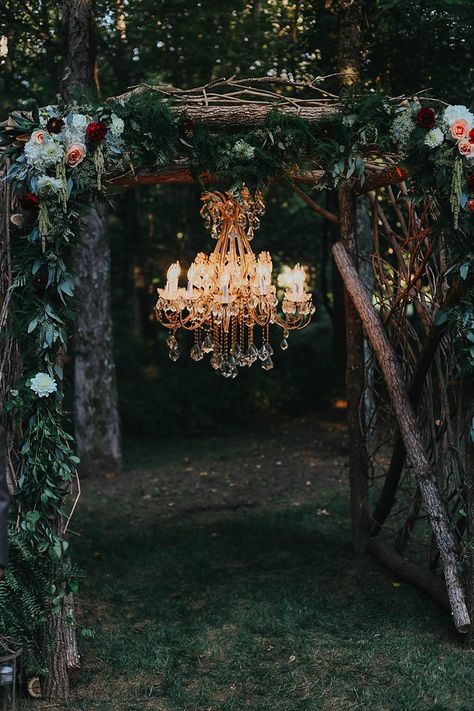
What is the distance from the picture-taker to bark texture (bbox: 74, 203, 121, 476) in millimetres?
10500

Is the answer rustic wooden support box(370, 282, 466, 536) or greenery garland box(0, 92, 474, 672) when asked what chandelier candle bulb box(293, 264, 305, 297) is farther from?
greenery garland box(0, 92, 474, 672)

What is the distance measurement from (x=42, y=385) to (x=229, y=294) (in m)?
2.01

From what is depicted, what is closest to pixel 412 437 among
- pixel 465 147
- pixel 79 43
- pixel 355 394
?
pixel 355 394

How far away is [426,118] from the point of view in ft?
15.8

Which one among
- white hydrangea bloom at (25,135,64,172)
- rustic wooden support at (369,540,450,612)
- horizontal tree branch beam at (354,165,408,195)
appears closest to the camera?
white hydrangea bloom at (25,135,64,172)

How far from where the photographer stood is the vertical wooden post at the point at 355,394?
6.98m

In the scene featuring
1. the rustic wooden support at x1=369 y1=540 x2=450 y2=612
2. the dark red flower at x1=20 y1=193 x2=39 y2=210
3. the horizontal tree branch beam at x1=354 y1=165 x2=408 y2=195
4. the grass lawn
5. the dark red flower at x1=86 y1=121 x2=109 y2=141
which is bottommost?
the grass lawn

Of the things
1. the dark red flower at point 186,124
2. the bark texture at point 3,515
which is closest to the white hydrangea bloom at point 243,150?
the dark red flower at point 186,124

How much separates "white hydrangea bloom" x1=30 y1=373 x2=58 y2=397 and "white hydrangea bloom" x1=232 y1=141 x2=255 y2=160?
5.60ft

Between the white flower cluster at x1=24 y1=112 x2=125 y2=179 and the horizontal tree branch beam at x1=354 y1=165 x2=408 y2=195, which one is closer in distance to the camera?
the white flower cluster at x1=24 y1=112 x2=125 y2=179

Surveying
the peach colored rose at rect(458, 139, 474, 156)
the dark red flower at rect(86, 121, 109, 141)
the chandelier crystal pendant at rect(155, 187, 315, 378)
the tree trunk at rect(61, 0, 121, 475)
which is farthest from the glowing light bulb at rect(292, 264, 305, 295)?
the tree trunk at rect(61, 0, 121, 475)

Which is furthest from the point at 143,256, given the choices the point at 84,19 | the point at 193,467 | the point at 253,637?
the point at 253,637

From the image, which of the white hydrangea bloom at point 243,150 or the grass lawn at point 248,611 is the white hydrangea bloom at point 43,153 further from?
the grass lawn at point 248,611

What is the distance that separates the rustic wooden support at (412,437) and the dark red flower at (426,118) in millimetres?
1847
